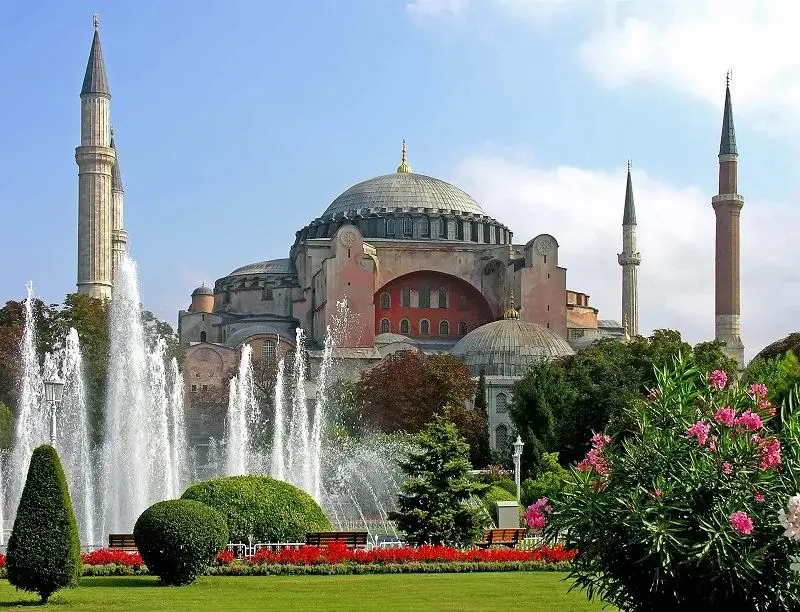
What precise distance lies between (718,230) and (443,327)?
40.4ft

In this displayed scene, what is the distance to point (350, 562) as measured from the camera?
54.7 feet

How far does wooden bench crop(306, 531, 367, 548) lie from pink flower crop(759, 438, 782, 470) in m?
9.37

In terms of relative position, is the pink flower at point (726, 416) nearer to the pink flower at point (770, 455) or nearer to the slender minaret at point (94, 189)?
the pink flower at point (770, 455)

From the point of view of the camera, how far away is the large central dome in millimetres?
63562

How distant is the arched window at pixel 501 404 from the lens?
49.9 m

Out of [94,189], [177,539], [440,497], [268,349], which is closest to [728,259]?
[268,349]

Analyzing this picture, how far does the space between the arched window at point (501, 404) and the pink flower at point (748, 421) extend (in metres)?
40.3

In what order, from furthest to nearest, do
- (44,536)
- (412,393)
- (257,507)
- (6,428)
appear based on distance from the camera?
(412,393) < (6,428) < (257,507) < (44,536)

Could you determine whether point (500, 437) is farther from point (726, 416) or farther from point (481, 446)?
point (726, 416)

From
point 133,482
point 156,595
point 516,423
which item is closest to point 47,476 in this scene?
point 156,595

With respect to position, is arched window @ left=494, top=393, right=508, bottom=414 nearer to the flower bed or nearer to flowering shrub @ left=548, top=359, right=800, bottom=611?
the flower bed

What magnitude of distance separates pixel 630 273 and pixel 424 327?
13849 mm

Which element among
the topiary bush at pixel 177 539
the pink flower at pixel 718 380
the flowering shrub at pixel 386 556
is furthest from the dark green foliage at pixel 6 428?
the pink flower at pixel 718 380

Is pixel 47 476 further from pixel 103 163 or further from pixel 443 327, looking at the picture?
pixel 443 327
